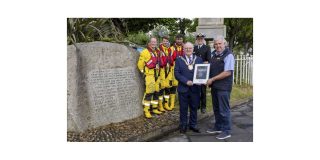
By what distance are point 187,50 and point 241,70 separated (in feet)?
20.7

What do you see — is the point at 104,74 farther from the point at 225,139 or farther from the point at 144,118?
the point at 225,139

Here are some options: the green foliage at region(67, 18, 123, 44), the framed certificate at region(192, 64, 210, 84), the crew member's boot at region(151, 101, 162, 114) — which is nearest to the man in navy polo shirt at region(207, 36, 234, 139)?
the framed certificate at region(192, 64, 210, 84)

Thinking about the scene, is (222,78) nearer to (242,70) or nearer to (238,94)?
(238,94)

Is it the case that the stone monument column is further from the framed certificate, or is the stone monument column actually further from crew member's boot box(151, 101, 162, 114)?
the framed certificate

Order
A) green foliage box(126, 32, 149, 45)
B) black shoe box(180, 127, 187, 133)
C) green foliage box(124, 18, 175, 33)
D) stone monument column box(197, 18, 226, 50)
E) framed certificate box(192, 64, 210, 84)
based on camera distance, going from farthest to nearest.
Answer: stone monument column box(197, 18, 226, 50)
green foliage box(126, 32, 149, 45)
green foliage box(124, 18, 175, 33)
black shoe box(180, 127, 187, 133)
framed certificate box(192, 64, 210, 84)

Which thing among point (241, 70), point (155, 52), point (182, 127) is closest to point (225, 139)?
point (182, 127)

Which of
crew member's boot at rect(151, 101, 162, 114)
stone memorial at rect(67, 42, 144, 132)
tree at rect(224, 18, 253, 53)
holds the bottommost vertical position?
crew member's boot at rect(151, 101, 162, 114)

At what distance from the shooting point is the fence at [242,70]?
11.3m

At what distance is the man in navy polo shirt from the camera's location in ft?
17.8

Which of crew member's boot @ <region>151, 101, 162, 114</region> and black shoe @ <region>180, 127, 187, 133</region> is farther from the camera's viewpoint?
crew member's boot @ <region>151, 101, 162, 114</region>

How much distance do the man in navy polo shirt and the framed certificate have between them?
7 cm

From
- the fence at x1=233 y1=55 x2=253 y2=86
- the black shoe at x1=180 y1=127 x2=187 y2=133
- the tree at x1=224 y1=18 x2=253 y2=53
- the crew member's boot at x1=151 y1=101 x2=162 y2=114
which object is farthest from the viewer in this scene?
the tree at x1=224 y1=18 x2=253 y2=53

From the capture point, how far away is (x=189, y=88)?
18.7ft

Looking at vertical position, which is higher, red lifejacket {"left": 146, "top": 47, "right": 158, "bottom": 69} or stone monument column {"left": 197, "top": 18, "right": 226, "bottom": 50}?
stone monument column {"left": 197, "top": 18, "right": 226, "bottom": 50}
